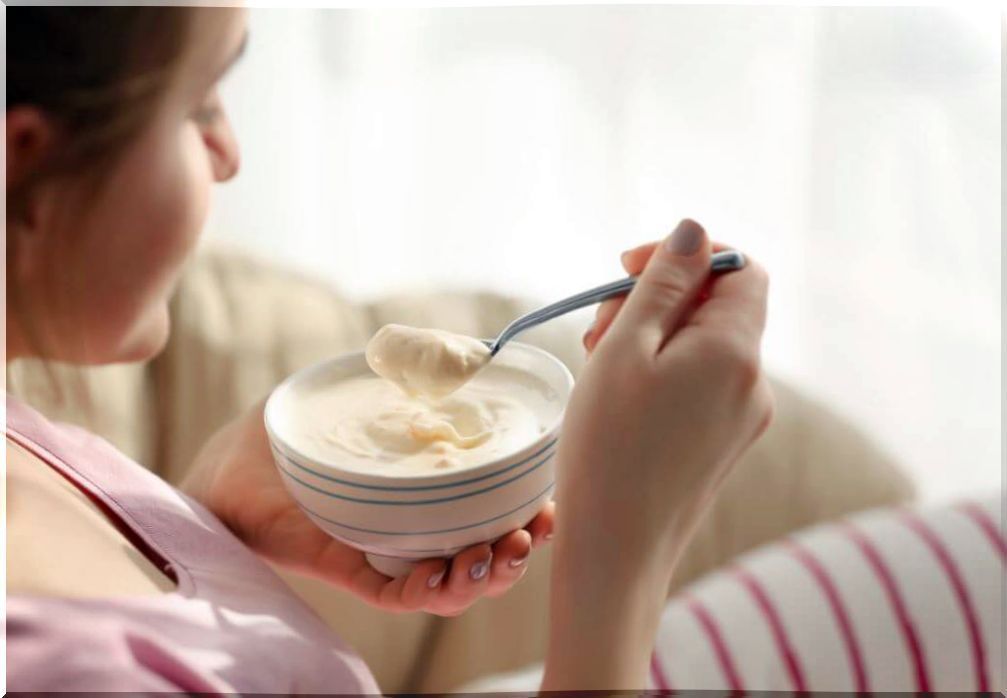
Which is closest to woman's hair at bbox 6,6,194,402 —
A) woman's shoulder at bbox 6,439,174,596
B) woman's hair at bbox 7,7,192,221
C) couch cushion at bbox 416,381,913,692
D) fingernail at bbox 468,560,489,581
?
woman's hair at bbox 7,7,192,221

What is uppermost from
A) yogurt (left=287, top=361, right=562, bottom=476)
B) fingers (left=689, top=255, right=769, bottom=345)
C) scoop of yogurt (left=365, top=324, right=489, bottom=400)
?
fingers (left=689, top=255, right=769, bottom=345)

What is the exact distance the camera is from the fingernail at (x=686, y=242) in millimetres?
448

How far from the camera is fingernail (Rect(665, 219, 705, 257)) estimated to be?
448 mm

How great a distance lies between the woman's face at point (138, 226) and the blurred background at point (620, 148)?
16 cm

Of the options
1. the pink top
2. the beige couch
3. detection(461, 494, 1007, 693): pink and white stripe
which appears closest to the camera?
the pink top

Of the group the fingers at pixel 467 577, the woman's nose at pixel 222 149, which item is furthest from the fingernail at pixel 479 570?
the woman's nose at pixel 222 149

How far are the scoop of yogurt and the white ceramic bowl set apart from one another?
0.05m

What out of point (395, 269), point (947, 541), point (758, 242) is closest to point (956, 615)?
point (947, 541)

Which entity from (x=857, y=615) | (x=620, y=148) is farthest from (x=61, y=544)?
(x=857, y=615)

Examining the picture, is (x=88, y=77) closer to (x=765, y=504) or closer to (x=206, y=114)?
(x=206, y=114)

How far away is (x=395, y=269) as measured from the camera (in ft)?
2.58

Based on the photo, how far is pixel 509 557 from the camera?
1.56ft

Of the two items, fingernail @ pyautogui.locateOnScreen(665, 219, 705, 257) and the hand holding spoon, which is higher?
fingernail @ pyautogui.locateOnScreen(665, 219, 705, 257)

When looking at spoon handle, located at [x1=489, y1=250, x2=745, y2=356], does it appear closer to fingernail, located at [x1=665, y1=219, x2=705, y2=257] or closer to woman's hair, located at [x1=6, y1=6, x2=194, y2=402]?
fingernail, located at [x1=665, y1=219, x2=705, y2=257]
